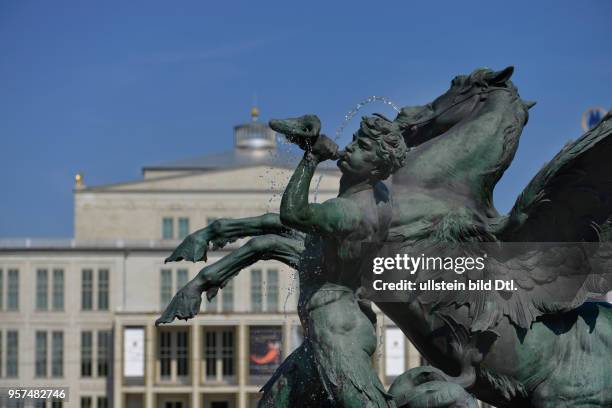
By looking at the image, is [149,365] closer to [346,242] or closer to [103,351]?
[103,351]

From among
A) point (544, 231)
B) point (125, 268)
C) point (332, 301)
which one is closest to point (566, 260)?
point (544, 231)

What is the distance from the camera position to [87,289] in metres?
76.3

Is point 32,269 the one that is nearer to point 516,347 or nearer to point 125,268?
point 125,268

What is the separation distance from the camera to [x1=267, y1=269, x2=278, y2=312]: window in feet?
246

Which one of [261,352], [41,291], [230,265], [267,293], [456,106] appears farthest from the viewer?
[41,291]

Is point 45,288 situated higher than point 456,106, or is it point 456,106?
point 45,288

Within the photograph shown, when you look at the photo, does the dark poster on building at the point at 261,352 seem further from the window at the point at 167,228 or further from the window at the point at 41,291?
the window at the point at 41,291

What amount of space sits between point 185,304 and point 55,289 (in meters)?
69.2

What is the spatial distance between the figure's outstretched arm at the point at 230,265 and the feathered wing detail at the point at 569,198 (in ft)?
4.28

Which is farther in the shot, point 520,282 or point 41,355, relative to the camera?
point 41,355

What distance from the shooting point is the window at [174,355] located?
73.6 meters

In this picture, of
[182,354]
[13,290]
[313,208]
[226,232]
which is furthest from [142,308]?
[313,208]

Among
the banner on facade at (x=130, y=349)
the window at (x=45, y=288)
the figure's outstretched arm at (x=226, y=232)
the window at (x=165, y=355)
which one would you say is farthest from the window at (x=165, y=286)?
the figure's outstretched arm at (x=226, y=232)

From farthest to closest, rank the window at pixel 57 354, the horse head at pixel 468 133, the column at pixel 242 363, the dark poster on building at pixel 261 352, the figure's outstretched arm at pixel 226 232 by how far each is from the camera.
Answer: the window at pixel 57 354
the column at pixel 242 363
the dark poster on building at pixel 261 352
the figure's outstretched arm at pixel 226 232
the horse head at pixel 468 133
